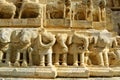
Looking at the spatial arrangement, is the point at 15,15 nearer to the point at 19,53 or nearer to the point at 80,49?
the point at 19,53

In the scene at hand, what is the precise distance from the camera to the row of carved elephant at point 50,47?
10.9 metres

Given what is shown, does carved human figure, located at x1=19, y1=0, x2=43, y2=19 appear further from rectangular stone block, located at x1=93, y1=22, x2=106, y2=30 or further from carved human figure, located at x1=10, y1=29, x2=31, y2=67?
rectangular stone block, located at x1=93, y1=22, x2=106, y2=30

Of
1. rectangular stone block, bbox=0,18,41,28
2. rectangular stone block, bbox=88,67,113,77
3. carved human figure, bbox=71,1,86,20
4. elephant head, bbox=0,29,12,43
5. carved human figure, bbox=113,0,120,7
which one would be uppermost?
carved human figure, bbox=113,0,120,7

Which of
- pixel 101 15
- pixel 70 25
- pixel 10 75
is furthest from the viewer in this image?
pixel 101 15

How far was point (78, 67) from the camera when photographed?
10.9 m

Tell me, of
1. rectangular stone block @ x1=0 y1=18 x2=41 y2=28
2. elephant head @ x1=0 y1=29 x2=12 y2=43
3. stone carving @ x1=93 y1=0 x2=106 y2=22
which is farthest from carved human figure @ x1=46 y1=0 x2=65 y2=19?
elephant head @ x1=0 y1=29 x2=12 y2=43

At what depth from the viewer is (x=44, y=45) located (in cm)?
1084

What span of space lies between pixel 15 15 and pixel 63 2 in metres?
1.87

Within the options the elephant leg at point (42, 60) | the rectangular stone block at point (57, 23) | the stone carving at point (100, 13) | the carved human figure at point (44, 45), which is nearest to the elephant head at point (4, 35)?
the carved human figure at point (44, 45)

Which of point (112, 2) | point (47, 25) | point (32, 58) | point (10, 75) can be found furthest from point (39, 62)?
point (112, 2)

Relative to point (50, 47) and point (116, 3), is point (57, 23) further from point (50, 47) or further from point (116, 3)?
point (116, 3)

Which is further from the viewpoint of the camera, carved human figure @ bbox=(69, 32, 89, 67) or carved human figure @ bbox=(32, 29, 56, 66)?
carved human figure @ bbox=(69, 32, 89, 67)

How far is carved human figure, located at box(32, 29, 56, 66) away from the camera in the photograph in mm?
10867

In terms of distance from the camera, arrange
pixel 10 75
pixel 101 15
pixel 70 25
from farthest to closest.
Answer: pixel 101 15 < pixel 70 25 < pixel 10 75
